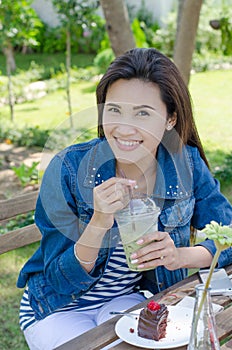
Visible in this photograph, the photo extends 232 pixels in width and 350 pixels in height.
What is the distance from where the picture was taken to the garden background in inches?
140

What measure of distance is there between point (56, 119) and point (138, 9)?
725 cm

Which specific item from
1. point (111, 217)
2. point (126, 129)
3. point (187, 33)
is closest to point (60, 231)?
point (111, 217)

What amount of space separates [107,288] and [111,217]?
0.48m

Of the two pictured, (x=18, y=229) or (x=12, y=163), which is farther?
(x=12, y=163)

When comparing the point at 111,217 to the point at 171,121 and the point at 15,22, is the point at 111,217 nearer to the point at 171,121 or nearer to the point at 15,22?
the point at 171,121

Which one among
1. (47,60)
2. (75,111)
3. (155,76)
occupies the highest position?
(155,76)

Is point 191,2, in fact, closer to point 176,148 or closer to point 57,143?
point 176,148

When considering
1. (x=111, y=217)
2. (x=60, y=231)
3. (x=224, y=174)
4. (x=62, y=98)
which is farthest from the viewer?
Result: (x=62, y=98)

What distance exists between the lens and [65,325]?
6.43 feet

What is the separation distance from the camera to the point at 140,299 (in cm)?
213

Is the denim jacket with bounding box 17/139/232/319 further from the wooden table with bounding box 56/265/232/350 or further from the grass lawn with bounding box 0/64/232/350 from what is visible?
the grass lawn with bounding box 0/64/232/350

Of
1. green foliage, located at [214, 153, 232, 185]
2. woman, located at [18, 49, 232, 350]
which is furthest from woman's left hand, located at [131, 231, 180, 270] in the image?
green foliage, located at [214, 153, 232, 185]

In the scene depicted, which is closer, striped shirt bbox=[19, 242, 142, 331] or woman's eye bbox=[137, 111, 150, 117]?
woman's eye bbox=[137, 111, 150, 117]

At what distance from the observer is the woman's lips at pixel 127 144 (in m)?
1.82
